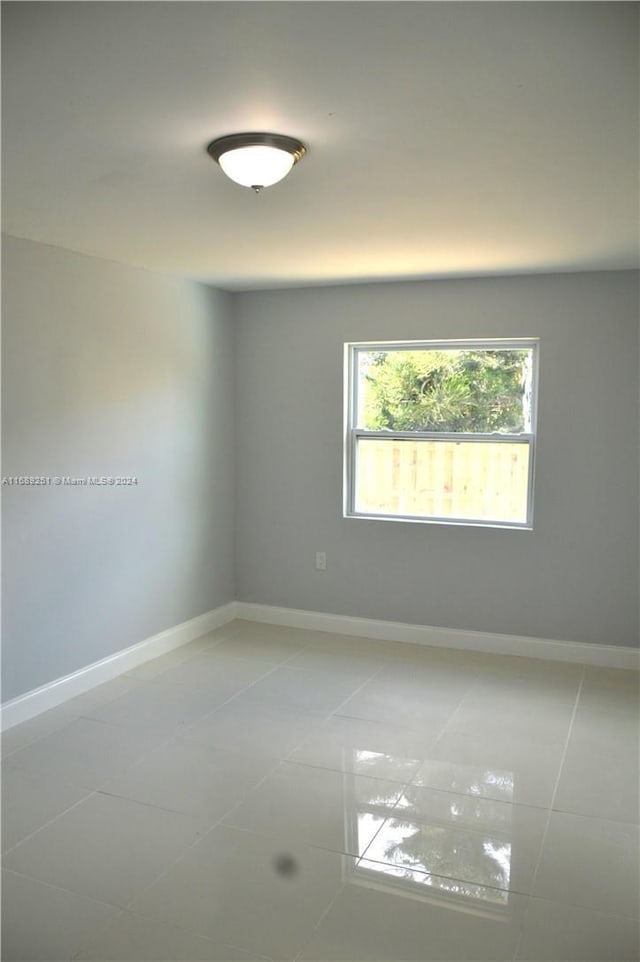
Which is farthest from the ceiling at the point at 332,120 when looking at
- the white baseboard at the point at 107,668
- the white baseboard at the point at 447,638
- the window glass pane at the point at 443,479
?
the white baseboard at the point at 447,638

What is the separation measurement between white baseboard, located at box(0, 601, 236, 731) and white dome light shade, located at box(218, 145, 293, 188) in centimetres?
258

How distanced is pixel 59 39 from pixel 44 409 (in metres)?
2.27

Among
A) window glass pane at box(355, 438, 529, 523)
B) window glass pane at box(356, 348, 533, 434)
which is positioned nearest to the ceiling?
window glass pane at box(356, 348, 533, 434)

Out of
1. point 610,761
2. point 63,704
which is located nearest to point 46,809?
point 63,704

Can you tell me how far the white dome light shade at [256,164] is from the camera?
222cm

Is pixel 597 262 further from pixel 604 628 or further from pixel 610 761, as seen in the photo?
pixel 610 761

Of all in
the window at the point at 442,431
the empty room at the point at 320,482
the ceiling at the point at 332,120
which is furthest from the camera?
the window at the point at 442,431

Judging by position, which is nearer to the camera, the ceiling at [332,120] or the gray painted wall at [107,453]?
the ceiling at [332,120]

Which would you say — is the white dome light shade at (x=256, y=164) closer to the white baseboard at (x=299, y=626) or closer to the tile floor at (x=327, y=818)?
the tile floor at (x=327, y=818)

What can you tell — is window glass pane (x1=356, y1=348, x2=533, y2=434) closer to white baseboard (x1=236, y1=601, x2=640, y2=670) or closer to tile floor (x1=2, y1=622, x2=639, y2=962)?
white baseboard (x1=236, y1=601, x2=640, y2=670)

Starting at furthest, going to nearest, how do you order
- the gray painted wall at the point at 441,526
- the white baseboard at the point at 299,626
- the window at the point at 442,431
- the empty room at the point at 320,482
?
the window at the point at 442,431, the gray painted wall at the point at 441,526, the white baseboard at the point at 299,626, the empty room at the point at 320,482

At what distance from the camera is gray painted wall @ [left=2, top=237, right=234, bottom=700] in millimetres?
3568

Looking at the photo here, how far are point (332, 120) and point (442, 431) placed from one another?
2.95 m

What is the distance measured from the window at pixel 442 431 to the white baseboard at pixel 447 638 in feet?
2.26
